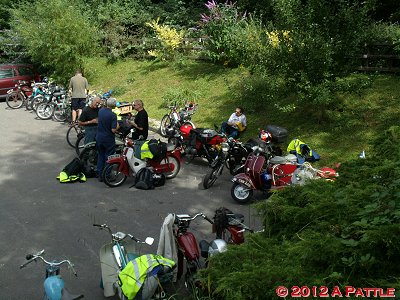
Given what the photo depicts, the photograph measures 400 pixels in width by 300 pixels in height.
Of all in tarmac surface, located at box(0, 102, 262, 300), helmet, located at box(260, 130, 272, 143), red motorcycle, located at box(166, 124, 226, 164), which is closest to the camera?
tarmac surface, located at box(0, 102, 262, 300)

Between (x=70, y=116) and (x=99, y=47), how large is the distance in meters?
7.30

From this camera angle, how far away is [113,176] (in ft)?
33.6

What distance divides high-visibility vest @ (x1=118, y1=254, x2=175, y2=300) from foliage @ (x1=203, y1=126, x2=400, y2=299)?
117 centimetres

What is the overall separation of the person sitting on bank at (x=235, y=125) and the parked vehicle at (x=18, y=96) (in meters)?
10.7

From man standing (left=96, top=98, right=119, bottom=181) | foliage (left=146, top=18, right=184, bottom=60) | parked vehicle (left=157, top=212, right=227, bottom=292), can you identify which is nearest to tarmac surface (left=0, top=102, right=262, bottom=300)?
man standing (left=96, top=98, right=119, bottom=181)

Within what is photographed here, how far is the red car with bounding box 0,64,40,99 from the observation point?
21656 mm

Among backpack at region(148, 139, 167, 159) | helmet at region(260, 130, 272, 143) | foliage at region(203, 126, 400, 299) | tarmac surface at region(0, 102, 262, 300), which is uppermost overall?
foliage at region(203, 126, 400, 299)

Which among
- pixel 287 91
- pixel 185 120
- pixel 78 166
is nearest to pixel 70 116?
pixel 185 120

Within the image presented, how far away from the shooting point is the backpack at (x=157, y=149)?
33.1ft

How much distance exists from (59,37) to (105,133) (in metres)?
12.0

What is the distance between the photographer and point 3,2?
29734 millimetres

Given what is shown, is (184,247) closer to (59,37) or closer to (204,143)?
(204,143)

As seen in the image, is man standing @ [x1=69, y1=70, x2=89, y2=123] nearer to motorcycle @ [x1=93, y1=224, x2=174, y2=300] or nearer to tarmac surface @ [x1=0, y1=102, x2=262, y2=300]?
tarmac surface @ [x1=0, y1=102, x2=262, y2=300]

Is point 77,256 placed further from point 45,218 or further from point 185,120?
point 185,120
